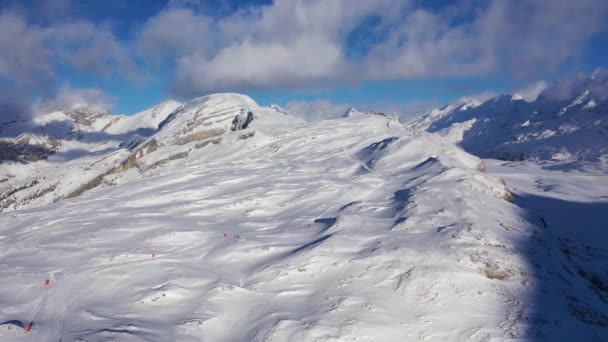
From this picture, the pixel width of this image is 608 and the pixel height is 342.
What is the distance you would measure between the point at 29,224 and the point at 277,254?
82.5 ft

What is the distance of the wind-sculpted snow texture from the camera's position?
676 inches

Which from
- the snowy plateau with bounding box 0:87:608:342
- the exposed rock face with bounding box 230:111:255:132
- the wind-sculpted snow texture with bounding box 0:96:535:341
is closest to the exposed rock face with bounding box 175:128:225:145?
the exposed rock face with bounding box 230:111:255:132

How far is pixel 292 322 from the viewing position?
1738 cm

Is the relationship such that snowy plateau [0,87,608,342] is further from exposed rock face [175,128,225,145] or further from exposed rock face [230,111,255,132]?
exposed rock face [230,111,255,132]

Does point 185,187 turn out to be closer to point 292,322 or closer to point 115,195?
point 115,195

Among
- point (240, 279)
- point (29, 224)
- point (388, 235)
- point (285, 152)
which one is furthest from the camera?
point (285, 152)

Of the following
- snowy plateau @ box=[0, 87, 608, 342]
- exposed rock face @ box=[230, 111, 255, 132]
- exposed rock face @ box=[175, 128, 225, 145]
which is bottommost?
snowy plateau @ box=[0, 87, 608, 342]

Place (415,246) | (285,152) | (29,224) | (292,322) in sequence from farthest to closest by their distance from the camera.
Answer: (285,152) < (29,224) < (415,246) < (292,322)

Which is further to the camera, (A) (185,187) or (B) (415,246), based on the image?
(A) (185,187)

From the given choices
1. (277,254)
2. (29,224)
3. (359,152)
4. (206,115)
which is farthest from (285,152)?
(206,115)

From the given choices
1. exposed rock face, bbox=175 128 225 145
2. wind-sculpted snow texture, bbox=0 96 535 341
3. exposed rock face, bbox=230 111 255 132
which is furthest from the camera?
exposed rock face, bbox=230 111 255 132

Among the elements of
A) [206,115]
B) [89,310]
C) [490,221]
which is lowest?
[490,221]

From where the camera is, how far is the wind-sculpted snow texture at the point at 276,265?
1717 cm

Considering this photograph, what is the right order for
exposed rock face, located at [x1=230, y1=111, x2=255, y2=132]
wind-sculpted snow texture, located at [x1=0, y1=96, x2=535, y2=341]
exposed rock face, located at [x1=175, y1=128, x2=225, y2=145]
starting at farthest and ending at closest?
exposed rock face, located at [x1=230, y1=111, x2=255, y2=132] < exposed rock face, located at [x1=175, y1=128, x2=225, y2=145] < wind-sculpted snow texture, located at [x1=0, y1=96, x2=535, y2=341]
